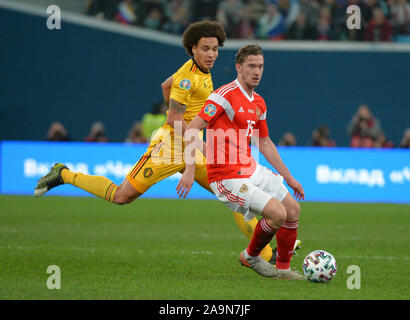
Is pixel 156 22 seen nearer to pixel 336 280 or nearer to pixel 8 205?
pixel 8 205

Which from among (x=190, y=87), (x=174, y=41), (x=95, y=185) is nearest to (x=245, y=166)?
(x=190, y=87)

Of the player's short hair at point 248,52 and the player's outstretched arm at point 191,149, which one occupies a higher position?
the player's short hair at point 248,52

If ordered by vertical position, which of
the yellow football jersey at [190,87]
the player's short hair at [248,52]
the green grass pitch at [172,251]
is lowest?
the green grass pitch at [172,251]

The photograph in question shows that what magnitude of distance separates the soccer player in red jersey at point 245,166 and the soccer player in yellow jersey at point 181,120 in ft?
2.03

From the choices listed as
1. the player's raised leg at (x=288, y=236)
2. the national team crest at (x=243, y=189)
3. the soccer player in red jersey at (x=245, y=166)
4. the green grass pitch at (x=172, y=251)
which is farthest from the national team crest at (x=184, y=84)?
the green grass pitch at (x=172, y=251)

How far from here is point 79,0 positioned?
2197cm

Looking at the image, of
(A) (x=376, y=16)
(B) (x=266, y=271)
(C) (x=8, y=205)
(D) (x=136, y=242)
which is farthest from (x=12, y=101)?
(B) (x=266, y=271)

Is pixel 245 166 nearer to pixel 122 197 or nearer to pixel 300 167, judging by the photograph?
pixel 122 197

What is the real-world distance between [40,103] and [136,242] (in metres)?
13.1

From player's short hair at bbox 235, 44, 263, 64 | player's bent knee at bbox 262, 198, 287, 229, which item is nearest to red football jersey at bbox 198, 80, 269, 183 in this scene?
player's short hair at bbox 235, 44, 263, 64

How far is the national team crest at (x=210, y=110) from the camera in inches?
255

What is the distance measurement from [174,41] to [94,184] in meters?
14.2

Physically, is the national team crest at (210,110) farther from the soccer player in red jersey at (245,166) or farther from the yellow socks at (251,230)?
the yellow socks at (251,230)

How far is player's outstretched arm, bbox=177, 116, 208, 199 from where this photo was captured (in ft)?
20.6
